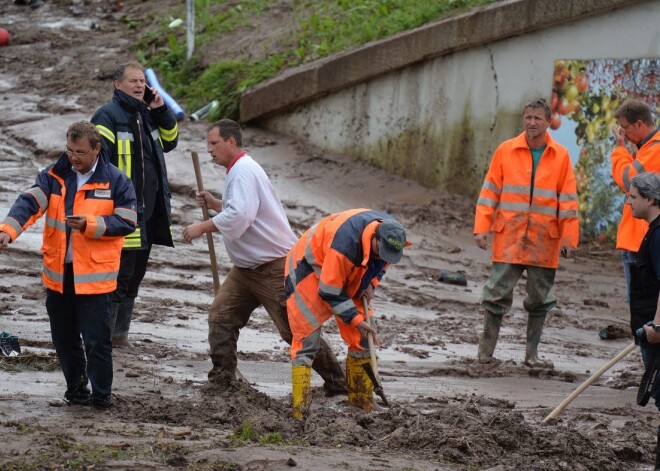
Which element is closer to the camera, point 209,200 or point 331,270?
point 331,270

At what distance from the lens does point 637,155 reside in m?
9.03

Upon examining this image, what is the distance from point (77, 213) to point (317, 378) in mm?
2654

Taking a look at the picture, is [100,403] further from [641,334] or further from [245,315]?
[641,334]

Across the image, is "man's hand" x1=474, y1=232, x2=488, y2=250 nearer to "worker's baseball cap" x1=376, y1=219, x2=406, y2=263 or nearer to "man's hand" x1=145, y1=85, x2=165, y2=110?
"worker's baseball cap" x1=376, y1=219, x2=406, y2=263

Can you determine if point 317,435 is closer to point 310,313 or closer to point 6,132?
point 310,313

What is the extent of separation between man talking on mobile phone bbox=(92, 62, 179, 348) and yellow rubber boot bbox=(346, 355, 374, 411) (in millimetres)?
1855

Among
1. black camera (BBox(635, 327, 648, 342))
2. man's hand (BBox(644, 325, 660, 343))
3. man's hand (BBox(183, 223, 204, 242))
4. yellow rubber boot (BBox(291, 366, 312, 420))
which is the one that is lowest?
yellow rubber boot (BBox(291, 366, 312, 420))

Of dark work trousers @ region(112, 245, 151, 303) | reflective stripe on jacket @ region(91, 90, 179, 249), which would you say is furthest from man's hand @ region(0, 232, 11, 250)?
dark work trousers @ region(112, 245, 151, 303)

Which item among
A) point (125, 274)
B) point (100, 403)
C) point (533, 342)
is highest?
point (125, 274)

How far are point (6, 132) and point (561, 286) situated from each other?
7331 mm

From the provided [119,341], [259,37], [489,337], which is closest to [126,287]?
[119,341]

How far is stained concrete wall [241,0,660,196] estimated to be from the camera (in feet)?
45.9

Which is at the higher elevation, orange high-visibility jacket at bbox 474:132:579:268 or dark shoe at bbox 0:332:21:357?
orange high-visibility jacket at bbox 474:132:579:268

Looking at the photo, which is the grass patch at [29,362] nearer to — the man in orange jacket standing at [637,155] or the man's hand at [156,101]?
the man's hand at [156,101]
